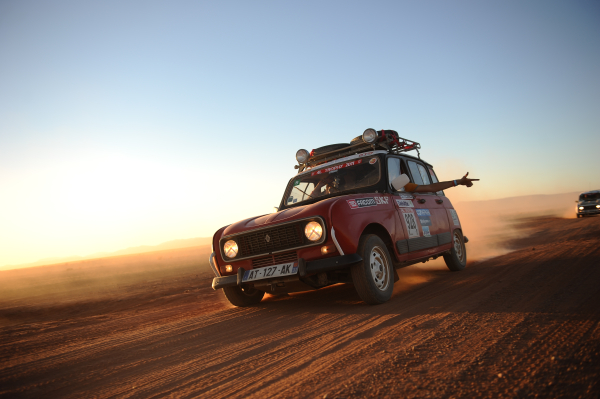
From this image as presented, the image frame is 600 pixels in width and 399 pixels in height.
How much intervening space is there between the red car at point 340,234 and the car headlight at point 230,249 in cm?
1

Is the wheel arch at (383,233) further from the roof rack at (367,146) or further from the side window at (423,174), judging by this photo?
the side window at (423,174)

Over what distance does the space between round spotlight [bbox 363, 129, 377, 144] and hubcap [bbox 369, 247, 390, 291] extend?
84.9 inches

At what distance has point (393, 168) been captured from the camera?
20.3ft

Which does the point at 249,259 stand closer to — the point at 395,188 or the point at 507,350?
the point at 395,188

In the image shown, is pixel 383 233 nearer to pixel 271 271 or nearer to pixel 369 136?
pixel 271 271

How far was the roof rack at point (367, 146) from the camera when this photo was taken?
636 centimetres

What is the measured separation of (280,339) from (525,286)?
3.42 m

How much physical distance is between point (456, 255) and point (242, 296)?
471 cm

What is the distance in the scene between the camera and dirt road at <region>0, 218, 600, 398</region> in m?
2.18

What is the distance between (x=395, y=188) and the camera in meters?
5.70

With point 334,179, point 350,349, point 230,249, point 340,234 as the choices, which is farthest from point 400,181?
point 350,349

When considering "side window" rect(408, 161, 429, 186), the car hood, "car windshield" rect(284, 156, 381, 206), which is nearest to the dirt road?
the car hood

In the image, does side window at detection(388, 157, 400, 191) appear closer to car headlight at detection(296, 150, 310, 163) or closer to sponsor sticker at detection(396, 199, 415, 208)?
sponsor sticker at detection(396, 199, 415, 208)

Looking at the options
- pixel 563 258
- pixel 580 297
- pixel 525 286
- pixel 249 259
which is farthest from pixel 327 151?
pixel 563 258
